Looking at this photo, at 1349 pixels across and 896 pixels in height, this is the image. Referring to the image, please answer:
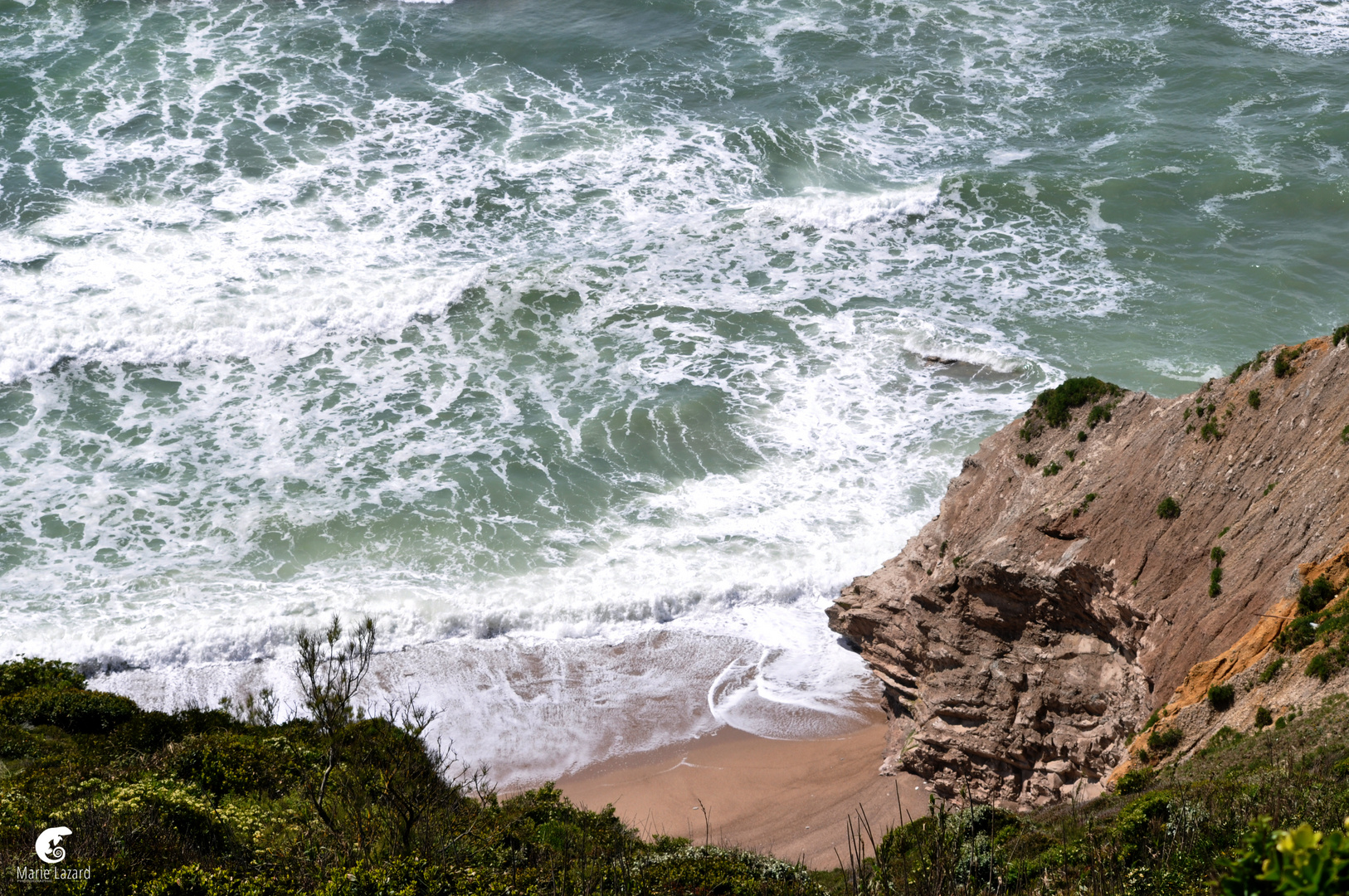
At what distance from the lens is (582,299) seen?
3102cm

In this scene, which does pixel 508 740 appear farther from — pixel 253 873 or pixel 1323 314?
pixel 1323 314

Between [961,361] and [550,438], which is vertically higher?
[961,361]

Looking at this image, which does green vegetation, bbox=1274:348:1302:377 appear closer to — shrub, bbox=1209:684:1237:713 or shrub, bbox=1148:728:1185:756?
shrub, bbox=1209:684:1237:713

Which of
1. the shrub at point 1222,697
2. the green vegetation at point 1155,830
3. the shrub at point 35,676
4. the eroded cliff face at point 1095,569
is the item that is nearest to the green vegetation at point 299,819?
the shrub at point 35,676

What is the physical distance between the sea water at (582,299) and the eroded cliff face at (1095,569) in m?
2.93

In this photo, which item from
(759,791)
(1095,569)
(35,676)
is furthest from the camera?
(35,676)

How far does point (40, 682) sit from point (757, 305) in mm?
20549

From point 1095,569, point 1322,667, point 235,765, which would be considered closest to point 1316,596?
point 1322,667

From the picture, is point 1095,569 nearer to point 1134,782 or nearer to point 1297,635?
point 1297,635

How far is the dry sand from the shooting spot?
16.7 m

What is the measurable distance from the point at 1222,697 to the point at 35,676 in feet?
62.9

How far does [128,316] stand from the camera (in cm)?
2923

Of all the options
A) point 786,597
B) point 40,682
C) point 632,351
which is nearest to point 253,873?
point 40,682

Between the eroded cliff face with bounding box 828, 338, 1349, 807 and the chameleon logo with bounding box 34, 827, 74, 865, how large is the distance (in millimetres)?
12257
